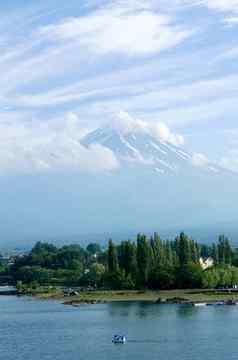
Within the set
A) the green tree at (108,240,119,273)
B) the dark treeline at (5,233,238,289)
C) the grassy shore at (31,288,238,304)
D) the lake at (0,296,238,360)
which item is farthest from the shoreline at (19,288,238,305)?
the lake at (0,296,238,360)

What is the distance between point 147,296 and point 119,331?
14464 mm

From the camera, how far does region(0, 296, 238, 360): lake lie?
3319 cm

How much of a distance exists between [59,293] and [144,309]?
47.2 feet

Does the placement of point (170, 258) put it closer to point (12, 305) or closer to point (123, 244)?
point (123, 244)

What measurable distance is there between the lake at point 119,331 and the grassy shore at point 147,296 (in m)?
2.59

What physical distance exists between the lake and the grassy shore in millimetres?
2588

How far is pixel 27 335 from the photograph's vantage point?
1523 inches

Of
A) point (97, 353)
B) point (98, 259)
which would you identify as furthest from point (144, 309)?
point (98, 259)

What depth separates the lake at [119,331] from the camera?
33188mm

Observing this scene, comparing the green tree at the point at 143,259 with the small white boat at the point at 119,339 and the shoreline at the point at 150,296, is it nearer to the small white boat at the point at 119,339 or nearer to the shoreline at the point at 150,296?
the shoreline at the point at 150,296

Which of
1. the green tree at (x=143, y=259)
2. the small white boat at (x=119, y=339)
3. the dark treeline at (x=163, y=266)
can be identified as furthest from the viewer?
the green tree at (x=143, y=259)

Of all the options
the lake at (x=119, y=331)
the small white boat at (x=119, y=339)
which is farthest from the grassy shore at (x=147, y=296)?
the small white boat at (x=119, y=339)

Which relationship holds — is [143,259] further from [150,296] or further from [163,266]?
[150,296]

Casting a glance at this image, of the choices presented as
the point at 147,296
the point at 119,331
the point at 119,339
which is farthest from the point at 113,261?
the point at 119,339
